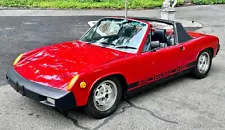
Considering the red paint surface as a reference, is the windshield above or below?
above

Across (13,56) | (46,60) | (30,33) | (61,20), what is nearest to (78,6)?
(61,20)

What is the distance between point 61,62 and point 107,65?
27.4 inches

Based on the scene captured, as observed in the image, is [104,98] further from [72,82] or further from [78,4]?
[78,4]

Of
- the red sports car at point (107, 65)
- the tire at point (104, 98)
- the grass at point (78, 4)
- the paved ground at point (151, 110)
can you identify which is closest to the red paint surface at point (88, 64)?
the red sports car at point (107, 65)

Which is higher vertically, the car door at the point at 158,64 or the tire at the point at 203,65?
the car door at the point at 158,64

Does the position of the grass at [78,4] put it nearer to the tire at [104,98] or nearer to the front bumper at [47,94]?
the tire at [104,98]

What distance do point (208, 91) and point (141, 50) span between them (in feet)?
5.22

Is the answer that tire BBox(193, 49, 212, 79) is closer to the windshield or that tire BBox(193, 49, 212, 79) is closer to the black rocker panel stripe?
the black rocker panel stripe

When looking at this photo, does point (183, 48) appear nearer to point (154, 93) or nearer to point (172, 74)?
point (172, 74)

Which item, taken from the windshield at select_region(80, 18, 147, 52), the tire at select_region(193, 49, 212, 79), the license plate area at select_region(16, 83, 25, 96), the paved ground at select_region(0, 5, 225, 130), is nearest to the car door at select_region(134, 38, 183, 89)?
the windshield at select_region(80, 18, 147, 52)

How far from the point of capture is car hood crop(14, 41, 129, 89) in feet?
13.2

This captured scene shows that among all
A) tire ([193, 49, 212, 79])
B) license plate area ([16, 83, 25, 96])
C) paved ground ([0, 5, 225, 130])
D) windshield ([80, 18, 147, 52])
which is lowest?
paved ground ([0, 5, 225, 130])

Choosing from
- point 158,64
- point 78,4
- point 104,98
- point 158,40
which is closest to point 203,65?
point 158,40

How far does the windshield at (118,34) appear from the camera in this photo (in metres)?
4.90
